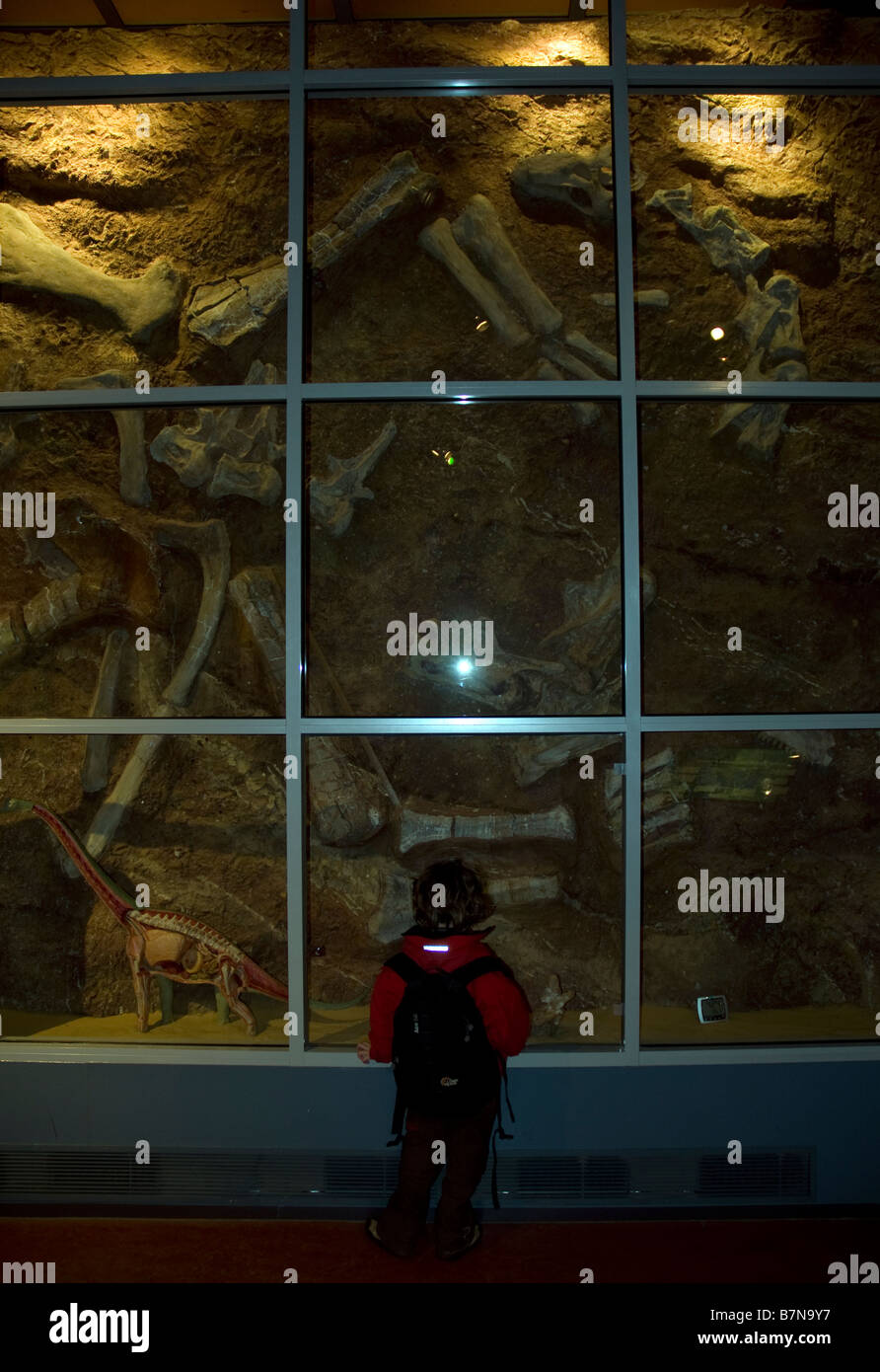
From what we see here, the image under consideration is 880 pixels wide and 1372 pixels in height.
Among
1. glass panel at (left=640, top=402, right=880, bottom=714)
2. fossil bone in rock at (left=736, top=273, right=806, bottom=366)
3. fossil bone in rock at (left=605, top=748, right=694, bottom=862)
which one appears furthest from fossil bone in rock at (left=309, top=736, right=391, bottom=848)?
fossil bone in rock at (left=736, top=273, right=806, bottom=366)

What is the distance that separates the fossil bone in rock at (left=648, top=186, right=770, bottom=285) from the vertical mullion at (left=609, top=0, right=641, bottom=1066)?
0.47m

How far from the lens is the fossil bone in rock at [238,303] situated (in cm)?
380

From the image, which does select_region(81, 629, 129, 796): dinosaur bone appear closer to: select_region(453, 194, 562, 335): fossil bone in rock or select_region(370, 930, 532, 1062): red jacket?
select_region(370, 930, 532, 1062): red jacket

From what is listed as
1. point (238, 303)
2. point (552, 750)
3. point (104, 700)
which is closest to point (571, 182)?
point (238, 303)

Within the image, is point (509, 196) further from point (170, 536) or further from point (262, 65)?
point (170, 536)

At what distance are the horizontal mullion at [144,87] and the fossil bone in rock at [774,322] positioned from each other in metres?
2.31

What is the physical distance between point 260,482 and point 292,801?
4.78 feet

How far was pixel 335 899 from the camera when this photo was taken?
388 cm

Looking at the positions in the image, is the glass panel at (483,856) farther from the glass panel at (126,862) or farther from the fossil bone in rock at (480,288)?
the fossil bone in rock at (480,288)

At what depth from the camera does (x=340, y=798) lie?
374 centimetres

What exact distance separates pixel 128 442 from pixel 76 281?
2.71 ft

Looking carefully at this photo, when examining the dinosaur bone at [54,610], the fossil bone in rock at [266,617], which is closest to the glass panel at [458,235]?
the fossil bone in rock at [266,617]

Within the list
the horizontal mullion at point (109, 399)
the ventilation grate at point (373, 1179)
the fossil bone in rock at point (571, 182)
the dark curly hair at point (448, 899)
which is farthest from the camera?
the fossil bone in rock at point (571, 182)

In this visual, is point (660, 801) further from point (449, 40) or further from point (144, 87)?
point (144, 87)
